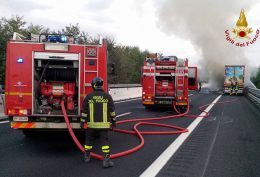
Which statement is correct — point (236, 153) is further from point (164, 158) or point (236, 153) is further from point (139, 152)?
point (139, 152)

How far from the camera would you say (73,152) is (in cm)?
740

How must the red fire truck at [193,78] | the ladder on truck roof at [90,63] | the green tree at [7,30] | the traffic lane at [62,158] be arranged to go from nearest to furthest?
the traffic lane at [62,158], the ladder on truck roof at [90,63], the red fire truck at [193,78], the green tree at [7,30]

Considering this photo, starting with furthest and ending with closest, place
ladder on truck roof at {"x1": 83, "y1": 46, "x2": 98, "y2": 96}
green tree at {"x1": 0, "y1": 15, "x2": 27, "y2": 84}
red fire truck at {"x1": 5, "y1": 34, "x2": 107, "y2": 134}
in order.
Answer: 1. green tree at {"x1": 0, "y1": 15, "x2": 27, "y2": 84}
2. ladder on truck roof at {"x1": 83, "y1": 46, "x2": 98, "y2": 96}
3. red fire truck at {"x1": 5, "y1": 34, "x2": 107, "y2": 134}

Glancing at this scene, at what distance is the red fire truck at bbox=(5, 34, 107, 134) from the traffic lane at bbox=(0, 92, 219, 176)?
1.90 feet

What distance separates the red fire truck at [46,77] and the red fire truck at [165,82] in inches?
366

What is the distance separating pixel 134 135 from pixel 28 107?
3.27 meters

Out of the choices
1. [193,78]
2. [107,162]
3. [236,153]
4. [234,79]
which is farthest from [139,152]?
[234,79]

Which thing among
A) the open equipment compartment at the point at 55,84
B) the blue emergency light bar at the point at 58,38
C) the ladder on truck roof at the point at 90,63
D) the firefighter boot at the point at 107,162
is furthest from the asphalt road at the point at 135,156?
the blue emergency light bar at the point at 58,38

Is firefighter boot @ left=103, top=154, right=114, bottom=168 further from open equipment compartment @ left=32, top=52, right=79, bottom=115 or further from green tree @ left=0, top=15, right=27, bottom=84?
green tree @ left=0, top=15, right=27, bottom=84

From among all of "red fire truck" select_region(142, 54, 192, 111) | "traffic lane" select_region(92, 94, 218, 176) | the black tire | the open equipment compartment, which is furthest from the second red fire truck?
the open equipment compartment

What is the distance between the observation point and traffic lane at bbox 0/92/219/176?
19.2ft

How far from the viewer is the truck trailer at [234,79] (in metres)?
39.3

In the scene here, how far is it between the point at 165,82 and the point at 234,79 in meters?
23.9

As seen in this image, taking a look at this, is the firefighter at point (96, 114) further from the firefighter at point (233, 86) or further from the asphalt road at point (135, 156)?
the firefighter at point (233, 86)
